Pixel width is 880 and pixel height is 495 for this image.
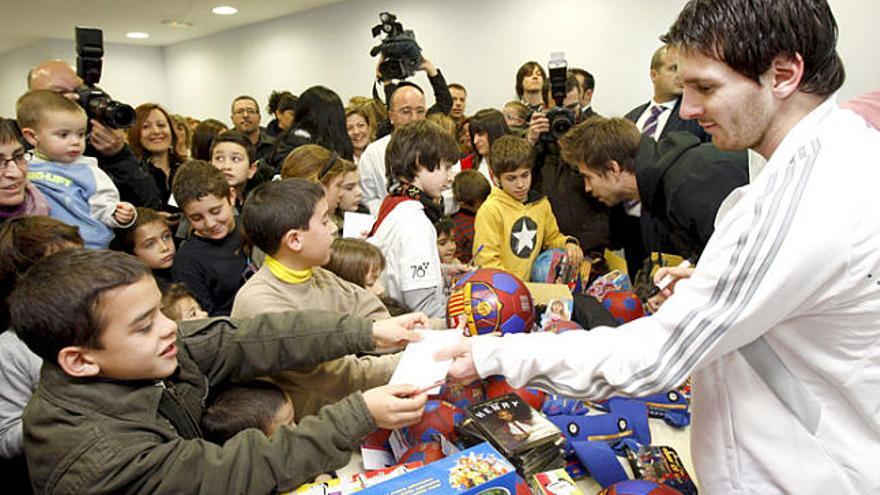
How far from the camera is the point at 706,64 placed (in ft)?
3.71

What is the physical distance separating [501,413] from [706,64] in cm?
97

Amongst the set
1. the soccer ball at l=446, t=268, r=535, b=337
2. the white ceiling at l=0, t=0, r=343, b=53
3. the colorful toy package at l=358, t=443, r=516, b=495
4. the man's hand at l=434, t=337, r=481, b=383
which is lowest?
the colorful toy package at l=358, t=443, r=516, b=495

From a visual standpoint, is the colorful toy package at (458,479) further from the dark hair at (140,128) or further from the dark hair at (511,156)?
the dark hair at (140,128)

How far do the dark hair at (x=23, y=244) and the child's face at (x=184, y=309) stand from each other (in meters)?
0.39

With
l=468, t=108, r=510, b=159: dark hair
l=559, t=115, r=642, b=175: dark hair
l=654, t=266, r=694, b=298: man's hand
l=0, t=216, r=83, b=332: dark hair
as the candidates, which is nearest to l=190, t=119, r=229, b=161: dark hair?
l=468, t=108, r=510, b=159: dark hair

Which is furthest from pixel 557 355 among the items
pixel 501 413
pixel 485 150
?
pixel 485 150

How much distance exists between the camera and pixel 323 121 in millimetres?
3904

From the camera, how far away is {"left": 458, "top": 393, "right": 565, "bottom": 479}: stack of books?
1423 millimetres

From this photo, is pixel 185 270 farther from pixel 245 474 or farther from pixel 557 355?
pixel 557 355

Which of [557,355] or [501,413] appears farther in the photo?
[501,413]

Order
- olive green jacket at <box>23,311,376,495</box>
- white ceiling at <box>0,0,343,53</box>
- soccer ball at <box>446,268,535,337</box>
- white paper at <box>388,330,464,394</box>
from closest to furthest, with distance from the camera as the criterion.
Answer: olive green jacket at <box>23,311,376,495</box> < white paper at <box>388,330,464,394</box> < soccer ball at <box>446,268,535,337</box> < white ceiling at <box>0,0,343,53</box>

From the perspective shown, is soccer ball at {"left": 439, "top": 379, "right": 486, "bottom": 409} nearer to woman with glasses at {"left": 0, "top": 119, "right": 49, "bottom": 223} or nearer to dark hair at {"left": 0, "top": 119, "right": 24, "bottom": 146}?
woman with glasses at {"left": 0, "top": 119, "right": 49, "bottom": 223}

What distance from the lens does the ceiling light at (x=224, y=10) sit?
8.24m

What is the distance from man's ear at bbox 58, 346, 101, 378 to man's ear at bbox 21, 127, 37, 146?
203 centimetres
